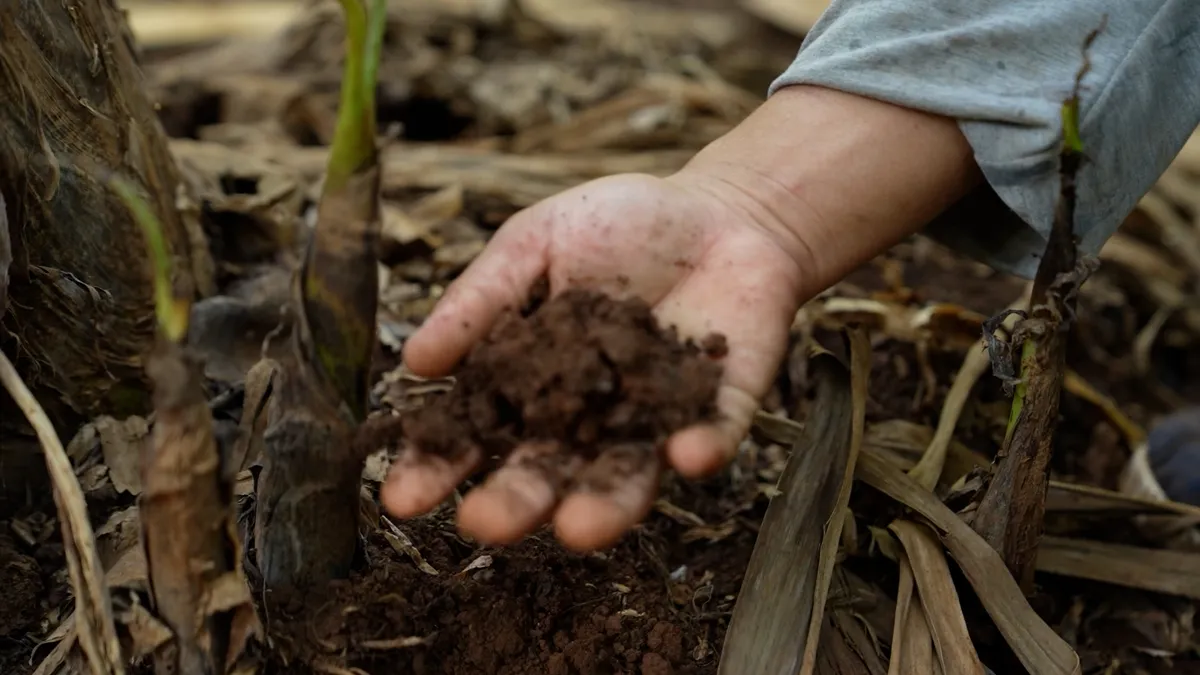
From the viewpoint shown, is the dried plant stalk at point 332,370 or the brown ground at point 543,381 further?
the brown ground at point 543,381

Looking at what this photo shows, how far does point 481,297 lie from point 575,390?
19 cm

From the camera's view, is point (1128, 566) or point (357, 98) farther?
point (1128, 566)

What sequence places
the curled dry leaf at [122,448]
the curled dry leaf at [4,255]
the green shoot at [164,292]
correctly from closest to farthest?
the green shoot at [164,292] < the curled dry leaf at [4,255] < the curled dry leaf at [122,448]

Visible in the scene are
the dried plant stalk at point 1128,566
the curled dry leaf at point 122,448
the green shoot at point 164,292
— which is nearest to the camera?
the green shoot at point 164,292

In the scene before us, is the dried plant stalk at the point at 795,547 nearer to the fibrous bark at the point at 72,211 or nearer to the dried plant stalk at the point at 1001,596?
the dried plant stalk at the point at 1001,596

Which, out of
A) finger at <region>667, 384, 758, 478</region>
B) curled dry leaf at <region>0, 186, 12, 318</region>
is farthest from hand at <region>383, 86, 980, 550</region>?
curled dry leaf at <region>0, 186, 12, 318</region>

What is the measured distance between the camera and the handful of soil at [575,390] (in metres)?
0.87

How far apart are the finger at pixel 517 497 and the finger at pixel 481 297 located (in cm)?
14

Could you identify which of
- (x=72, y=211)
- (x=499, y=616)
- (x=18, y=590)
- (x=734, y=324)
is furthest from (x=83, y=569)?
(x=734, y=324)

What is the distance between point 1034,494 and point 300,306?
758mm

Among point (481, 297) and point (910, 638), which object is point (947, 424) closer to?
point (910, 638)

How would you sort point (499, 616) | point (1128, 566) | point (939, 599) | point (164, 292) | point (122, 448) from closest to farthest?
point (164, 292) → point (499, 616) → point (939, 599) → point (122, 448) → point (1128, 566)

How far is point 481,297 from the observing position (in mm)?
1001

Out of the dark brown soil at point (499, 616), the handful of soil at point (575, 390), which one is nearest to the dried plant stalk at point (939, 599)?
the dark brown soil at point (499, 616)
